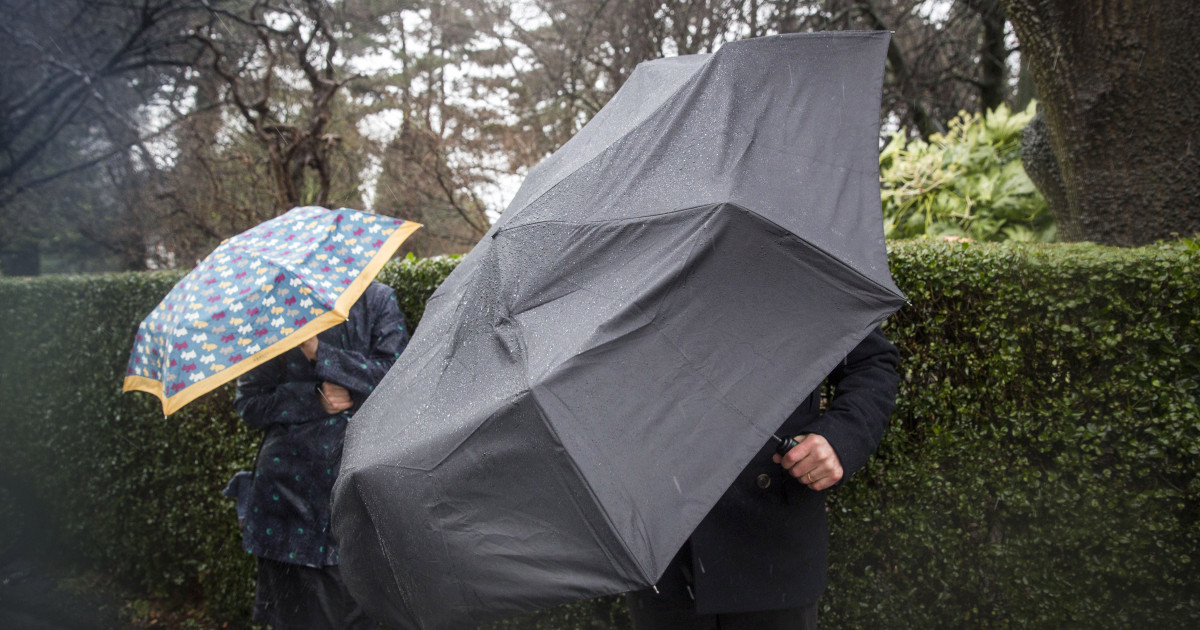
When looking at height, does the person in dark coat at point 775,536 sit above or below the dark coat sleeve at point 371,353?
below

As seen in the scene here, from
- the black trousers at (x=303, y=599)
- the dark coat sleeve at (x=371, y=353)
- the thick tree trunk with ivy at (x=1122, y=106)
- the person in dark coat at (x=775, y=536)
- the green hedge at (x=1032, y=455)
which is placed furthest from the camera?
the thick tree trunk with ivy at (x=1122, y=106)

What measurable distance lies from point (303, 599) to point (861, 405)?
2320 millimetres

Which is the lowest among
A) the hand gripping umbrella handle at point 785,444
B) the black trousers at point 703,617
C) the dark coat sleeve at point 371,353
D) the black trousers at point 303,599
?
the black trousers at point 303,599

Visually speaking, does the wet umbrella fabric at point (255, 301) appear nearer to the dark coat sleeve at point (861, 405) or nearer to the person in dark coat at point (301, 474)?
the person in dark coat at point (301, 474)

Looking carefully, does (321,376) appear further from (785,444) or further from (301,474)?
(785,444)

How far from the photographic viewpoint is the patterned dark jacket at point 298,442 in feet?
9.43

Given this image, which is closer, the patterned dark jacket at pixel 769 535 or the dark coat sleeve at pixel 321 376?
the patterned dark jacket at pixel 769 535

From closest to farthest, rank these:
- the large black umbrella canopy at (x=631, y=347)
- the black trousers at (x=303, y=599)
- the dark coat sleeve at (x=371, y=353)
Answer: the large black umbrella canopy at (x=631, y=347) → the dark coat sleeve at (x=371, y=353) → the black trousers at (x=303, y=599)

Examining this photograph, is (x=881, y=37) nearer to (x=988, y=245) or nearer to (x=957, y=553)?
(x=988, y=245)

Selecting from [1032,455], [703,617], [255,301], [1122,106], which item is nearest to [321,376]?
[255,301]

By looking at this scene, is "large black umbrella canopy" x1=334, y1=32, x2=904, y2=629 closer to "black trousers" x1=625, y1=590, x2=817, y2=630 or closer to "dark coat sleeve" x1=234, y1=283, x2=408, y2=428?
"black trousers" x1=625, y1=590, x2=817, y2=630

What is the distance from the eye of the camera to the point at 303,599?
2932mm

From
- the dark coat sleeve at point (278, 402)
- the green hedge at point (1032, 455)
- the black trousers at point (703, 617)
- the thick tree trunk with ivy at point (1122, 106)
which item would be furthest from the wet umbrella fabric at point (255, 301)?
the thick tree trunk with ivy at point (1122, 106)

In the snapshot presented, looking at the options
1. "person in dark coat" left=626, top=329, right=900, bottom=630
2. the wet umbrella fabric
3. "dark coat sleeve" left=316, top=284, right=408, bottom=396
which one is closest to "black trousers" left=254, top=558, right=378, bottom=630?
"dark coat sleeve" left=316, top=284, right=408, bottom=396
